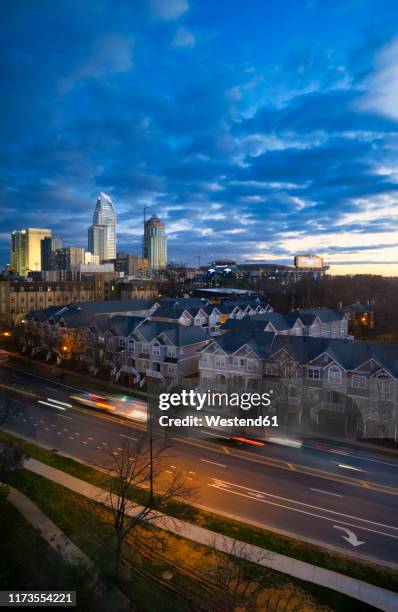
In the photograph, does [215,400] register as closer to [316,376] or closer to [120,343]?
[316,376]

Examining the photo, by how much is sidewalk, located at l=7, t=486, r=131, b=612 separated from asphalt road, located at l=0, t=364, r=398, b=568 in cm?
605

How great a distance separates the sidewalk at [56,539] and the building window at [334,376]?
85.5ft

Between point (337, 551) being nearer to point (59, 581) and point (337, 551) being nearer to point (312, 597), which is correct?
point (312, 597)

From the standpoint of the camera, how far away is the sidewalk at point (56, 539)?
1443 centimetres

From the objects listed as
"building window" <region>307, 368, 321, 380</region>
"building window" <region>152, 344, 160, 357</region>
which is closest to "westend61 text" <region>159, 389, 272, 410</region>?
"building window" <region>307, 368, 321, 380</region>

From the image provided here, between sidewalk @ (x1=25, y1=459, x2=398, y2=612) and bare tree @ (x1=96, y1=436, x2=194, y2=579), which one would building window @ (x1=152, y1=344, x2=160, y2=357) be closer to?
bare tree @ (x1=96, y1=436, x2=194, y2=579)

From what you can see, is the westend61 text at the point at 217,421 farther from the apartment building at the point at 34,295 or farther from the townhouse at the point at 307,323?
the apartment building at the point at 34,295

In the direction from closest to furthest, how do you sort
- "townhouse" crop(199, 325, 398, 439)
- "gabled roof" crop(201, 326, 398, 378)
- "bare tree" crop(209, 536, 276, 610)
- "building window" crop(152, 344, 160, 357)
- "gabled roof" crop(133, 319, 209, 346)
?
→ 1. "bare tree" crop(209, 536, 276, 610)
2. "townhouse" crop(199, 325, 398, 439)
3. "gabled roof" crop(201, 326, 398, 378)
4. "gabled roof" crop(133, 319, 209, 346)
5. "building window" crop(152, 344, 160, 357)

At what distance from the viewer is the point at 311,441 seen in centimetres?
3228

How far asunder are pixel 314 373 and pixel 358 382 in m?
4.23

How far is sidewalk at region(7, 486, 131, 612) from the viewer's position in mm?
14430

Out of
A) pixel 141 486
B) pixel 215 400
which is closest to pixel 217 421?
pixel 215 400

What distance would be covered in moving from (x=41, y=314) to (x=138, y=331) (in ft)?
90.1

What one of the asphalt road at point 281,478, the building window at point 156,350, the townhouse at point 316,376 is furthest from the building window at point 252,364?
the building window at point 156,350
